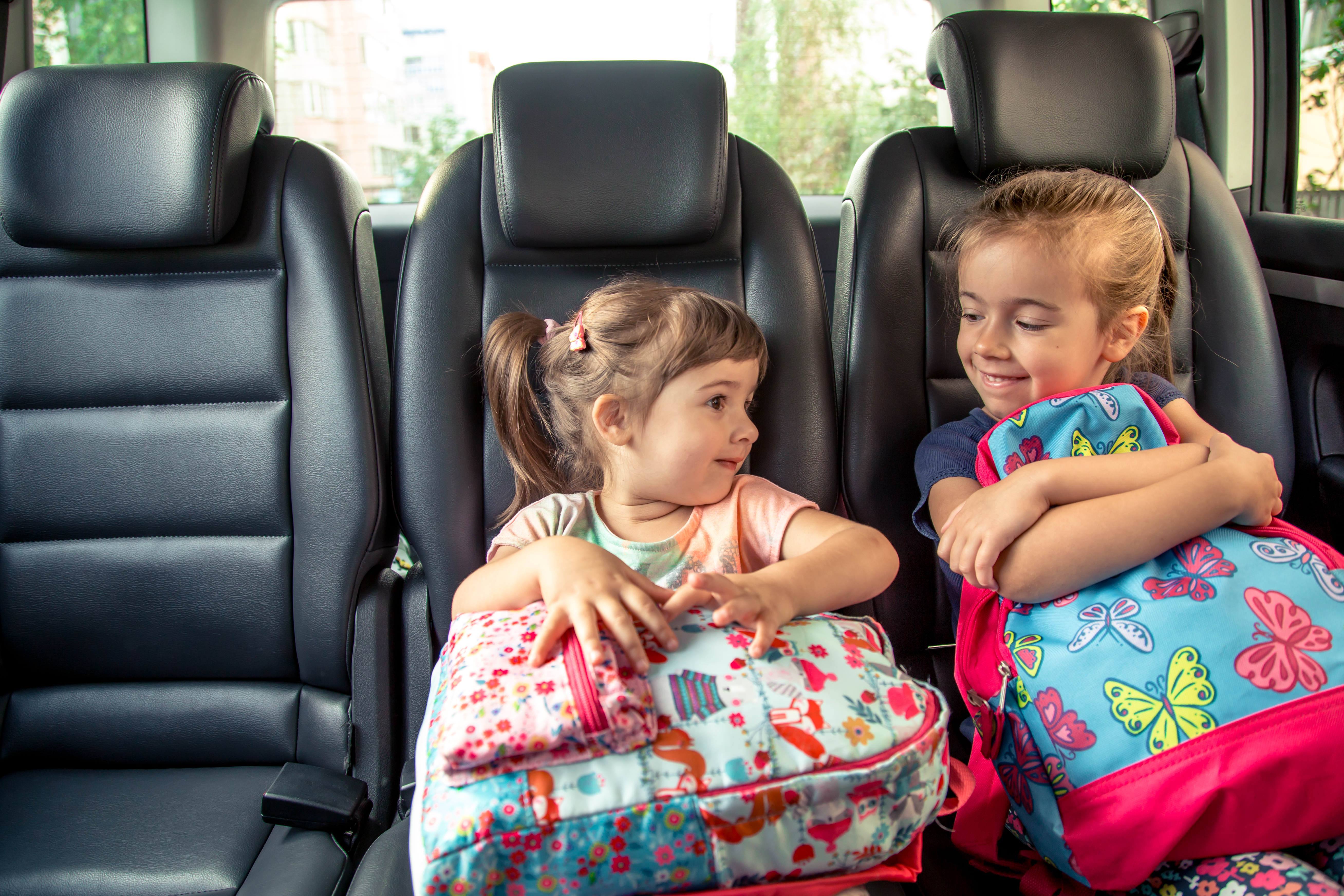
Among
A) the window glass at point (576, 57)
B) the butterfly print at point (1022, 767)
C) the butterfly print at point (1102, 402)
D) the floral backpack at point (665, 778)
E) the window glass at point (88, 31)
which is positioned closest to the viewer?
the floral backpack at point (665, 778)

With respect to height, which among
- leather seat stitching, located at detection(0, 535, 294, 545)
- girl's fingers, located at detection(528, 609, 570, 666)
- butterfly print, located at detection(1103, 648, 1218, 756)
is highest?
girl's fingers, located at detection(528, 609, 570, 666)

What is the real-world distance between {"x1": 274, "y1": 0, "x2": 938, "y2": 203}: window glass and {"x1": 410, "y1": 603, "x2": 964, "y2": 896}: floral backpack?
64.1 inches

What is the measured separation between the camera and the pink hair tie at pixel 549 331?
4.61 ft

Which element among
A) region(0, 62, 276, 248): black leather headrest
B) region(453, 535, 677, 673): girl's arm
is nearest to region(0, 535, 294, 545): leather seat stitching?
region(0, 62, 276, 248): black leather headrest

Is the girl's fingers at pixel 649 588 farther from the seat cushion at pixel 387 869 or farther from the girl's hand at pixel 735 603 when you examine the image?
the seat cushion at pixel 387 869

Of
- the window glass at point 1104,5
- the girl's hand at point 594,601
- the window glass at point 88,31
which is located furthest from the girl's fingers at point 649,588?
the window glass at point 1104,5

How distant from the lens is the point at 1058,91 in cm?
154

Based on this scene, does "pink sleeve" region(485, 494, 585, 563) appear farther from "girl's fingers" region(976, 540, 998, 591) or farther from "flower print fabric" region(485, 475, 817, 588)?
"girl's fingers" region(976, 540, 998, 591)

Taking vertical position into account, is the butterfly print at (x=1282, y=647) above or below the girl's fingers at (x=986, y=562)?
below

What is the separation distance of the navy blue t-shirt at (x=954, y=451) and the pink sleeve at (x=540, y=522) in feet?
1.76

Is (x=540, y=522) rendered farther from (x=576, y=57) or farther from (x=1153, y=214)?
(x=576, y=57)

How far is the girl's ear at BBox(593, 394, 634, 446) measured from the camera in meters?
1.29

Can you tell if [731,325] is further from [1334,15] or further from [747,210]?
[1334,15]

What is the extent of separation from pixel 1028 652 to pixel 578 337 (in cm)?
75
